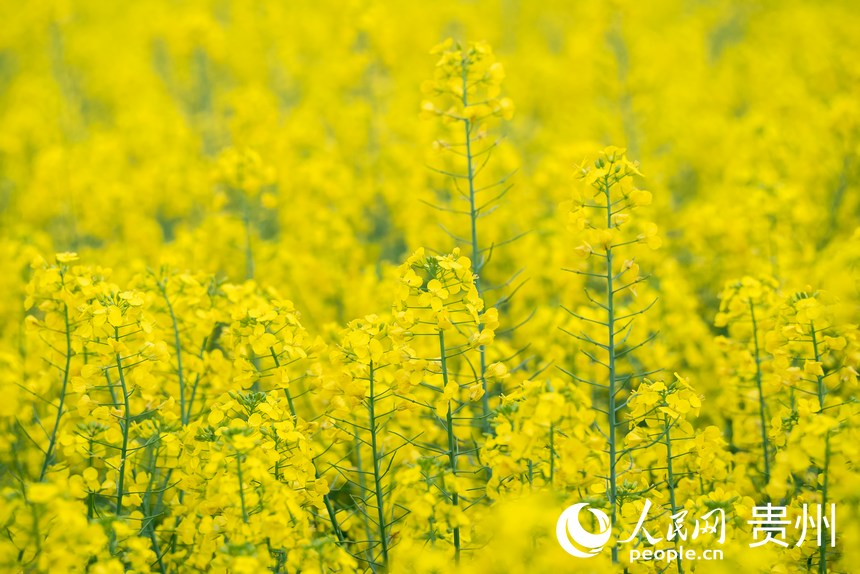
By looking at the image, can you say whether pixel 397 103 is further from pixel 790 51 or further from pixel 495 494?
pixel 495 494

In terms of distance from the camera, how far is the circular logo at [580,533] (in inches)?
86.5

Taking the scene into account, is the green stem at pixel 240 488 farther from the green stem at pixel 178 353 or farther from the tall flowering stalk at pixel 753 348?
the tall flowering stalk at pixel 753 348

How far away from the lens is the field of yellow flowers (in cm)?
239

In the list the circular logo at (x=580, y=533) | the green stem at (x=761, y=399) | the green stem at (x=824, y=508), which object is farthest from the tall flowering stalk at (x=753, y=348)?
the circular logo at (x=580, y=533)

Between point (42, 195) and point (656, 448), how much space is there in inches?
207

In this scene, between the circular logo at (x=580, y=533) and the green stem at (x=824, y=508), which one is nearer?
the circular logo at (x=580, y=533)

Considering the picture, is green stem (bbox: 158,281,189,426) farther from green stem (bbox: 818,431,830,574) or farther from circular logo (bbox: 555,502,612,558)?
green stem (bbox: 818,431,830,574)

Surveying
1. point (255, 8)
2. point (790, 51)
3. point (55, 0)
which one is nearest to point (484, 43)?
point (55, 0)

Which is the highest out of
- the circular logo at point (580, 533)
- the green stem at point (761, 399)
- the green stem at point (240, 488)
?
the green stem at point (761, 399)

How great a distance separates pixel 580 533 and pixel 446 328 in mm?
738

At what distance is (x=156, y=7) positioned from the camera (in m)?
14.3

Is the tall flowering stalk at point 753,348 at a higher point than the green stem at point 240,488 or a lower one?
higher

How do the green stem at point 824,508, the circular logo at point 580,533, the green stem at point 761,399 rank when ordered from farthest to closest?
the green stem at point 761,399 < the green stem at point 824,508 < the circular logo at point 580,533

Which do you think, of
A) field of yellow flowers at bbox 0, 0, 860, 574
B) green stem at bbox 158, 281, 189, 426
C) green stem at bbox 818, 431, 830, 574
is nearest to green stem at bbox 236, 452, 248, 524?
field of yellow flowers at bbox 0, 0, 860, 574
